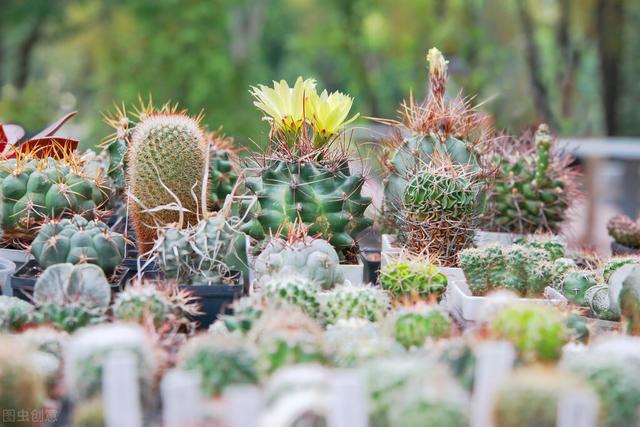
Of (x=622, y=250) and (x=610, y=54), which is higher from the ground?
(x=610, y=54)

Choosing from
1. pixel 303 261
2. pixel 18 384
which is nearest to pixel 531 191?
pixel 303 261

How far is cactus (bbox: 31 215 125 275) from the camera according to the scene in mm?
2434

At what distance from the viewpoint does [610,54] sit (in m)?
11.3

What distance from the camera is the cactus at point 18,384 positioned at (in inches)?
62.1

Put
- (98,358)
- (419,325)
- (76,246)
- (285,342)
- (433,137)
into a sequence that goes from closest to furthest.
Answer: (98,358) < (285,342) < (419,325) < (76,246) < (433,137)

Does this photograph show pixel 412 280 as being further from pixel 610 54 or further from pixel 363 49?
pixel 363 49

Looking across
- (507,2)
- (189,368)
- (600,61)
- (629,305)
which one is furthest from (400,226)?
(507,2)

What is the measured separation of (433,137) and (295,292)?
112 cm

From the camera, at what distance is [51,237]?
2.47 meters

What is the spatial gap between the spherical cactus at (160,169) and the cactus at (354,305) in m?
0.81

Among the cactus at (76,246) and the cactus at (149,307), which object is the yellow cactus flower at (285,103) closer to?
the cactus at (76,246)

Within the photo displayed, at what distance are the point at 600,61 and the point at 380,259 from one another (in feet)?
31.3

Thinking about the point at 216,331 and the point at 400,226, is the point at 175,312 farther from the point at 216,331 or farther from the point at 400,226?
the point at 400,226

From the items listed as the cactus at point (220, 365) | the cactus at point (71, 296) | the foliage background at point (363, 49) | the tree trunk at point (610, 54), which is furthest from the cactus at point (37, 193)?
the tree trunk at point (610, 54)
